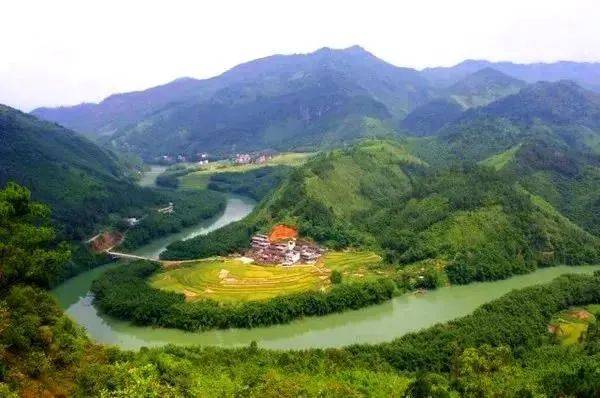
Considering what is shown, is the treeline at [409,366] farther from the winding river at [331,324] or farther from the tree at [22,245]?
the tree at [22,245]

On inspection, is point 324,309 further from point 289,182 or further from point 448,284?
A: point 289,182

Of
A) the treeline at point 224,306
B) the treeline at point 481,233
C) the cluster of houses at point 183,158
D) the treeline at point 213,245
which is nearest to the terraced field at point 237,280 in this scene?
the treeline at point 224,306

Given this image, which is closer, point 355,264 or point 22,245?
point 22,245

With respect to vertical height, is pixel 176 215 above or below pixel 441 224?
above

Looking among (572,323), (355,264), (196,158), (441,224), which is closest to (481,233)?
(441,224)

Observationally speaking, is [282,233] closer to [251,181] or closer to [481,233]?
[481,233]

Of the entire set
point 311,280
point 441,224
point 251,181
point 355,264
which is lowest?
point 355,264
